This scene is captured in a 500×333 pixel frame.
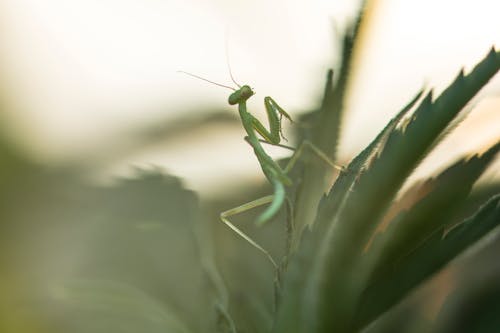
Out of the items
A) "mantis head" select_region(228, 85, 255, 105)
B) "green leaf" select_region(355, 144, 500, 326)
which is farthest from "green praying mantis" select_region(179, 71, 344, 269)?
"green leaf" select_region(355, 144, 500, 326)

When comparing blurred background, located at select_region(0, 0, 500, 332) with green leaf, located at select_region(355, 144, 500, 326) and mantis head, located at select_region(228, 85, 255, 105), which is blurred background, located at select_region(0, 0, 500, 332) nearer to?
mantis head, located at select_region(228, 85, 255, 105)

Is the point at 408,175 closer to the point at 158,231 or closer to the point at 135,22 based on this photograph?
the point at 158,231

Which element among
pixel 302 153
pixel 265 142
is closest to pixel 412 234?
pixel 302 153

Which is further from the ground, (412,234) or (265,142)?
(412,234)

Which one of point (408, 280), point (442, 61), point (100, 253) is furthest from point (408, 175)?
point (100, 253)

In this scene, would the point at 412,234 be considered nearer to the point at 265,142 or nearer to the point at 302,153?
the point at 302,153
